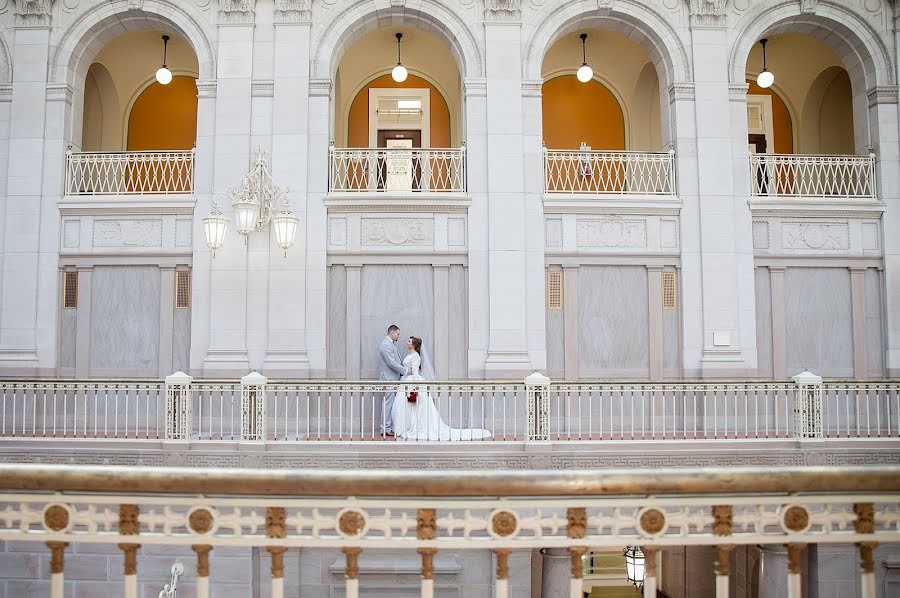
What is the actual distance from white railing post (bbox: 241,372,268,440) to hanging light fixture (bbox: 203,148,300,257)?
10.2 feet

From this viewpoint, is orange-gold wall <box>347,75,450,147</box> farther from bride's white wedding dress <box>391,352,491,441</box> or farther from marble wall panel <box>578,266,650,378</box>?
bride's white wedding dress <box>391,352,491,441</box>

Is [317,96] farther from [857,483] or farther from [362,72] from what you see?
[857,483]

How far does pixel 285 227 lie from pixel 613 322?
6637 millimetres

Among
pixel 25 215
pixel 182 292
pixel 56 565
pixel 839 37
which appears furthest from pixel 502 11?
pixel 56 565

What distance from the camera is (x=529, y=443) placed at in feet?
36.6

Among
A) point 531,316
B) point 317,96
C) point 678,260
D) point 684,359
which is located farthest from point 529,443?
point 317,96

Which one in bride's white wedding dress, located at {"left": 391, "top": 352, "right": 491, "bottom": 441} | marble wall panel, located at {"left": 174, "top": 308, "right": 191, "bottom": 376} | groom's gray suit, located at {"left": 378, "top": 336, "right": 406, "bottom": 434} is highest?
marble wall panel, located at {"left": 174, "top": 308, "right": 191, "bottom": 376}

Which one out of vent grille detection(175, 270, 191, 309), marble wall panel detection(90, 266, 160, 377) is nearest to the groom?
vent grille detection(175, 270, 191, 309)

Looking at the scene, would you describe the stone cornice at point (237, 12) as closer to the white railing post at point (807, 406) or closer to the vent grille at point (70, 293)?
the vent grille at point (70, 293)

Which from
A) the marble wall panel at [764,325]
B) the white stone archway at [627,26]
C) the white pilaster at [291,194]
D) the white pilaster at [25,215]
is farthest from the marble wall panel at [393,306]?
the white pilaster at [25,215]

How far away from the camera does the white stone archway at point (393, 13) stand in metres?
14.4

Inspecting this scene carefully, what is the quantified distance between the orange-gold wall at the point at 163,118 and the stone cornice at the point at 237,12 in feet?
12.7

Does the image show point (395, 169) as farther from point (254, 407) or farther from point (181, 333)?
point (254, 407)

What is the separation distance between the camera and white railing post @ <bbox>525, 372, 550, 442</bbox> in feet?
36.9
